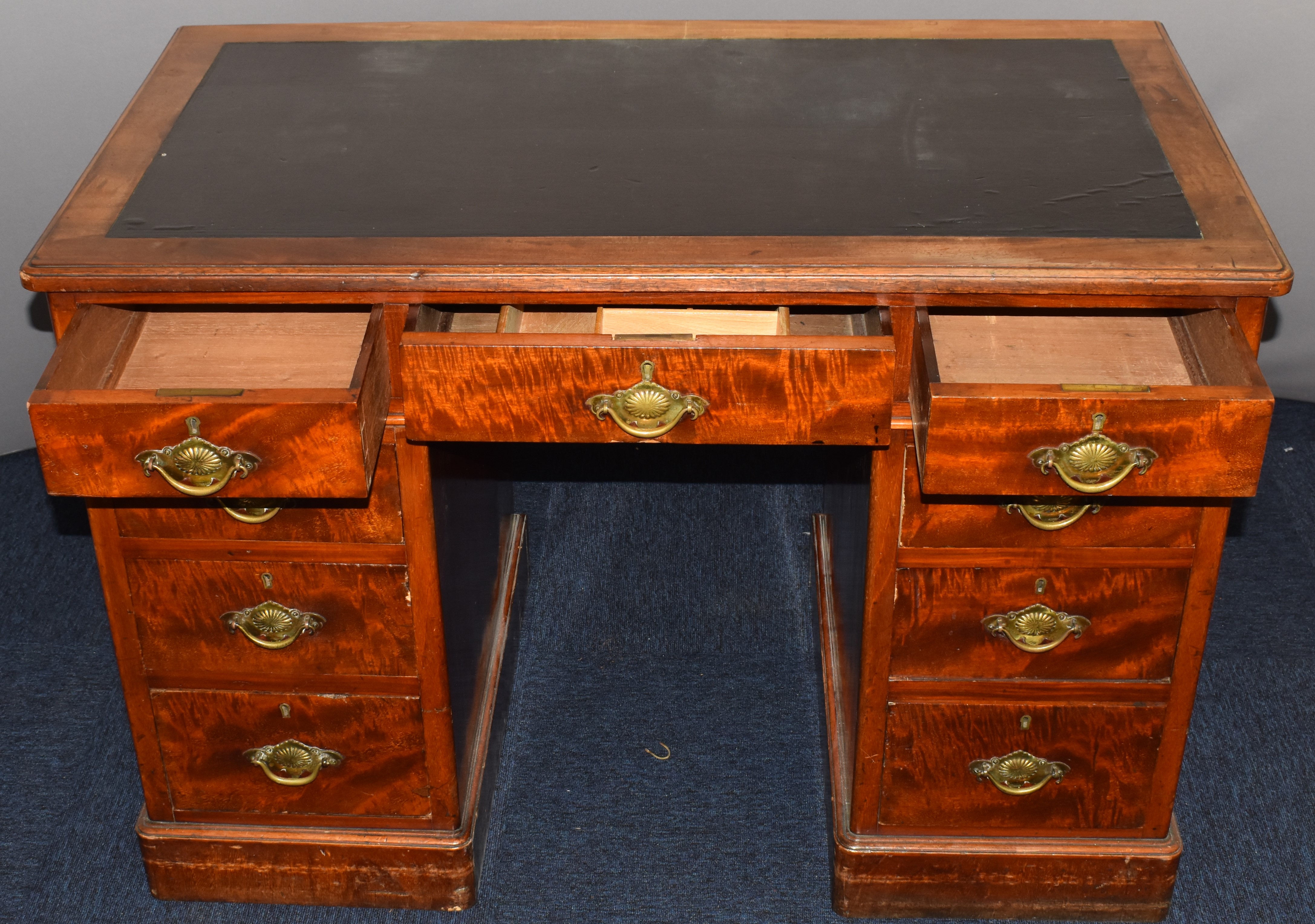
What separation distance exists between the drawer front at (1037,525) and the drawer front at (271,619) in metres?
0.60

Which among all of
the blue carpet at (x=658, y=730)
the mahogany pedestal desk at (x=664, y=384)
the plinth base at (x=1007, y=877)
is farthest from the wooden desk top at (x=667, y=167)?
the blue carpet at (x=658, y=730)

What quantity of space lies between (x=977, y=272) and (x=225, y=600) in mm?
936

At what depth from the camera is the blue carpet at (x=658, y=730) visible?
2021 millimetres

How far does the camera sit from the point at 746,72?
2.02m

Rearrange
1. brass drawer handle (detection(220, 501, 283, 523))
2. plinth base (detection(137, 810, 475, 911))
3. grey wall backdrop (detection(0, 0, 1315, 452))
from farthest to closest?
grey wall backdrop (detection(0, 0, 1315, 452)), plinth base (detection(137, 810, 475, 911)), brass drawer handle (detection(220, 501, 283, 523))

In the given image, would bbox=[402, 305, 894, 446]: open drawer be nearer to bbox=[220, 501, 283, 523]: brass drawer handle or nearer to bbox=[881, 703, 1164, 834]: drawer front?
bbox=[220, 501, 283, 523]: brass drawer handle

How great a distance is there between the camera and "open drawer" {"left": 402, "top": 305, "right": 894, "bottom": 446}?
150 centimetres

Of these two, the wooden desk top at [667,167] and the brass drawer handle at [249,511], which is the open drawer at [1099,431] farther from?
the brass drawer handle at [249,511]

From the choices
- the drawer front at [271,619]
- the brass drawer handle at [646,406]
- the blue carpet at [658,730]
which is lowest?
the blue carpet at [658,730]

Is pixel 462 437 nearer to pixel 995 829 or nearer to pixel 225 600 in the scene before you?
pixel 225 600

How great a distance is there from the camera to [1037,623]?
5.72 ft

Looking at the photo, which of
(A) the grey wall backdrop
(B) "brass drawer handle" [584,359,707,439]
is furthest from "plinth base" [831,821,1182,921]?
(A) the grey wall backdrop

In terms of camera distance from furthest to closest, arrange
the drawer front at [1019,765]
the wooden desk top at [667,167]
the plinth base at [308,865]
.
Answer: the plinth base at [308,865], the drawer front at [1019,765], the wooden desk top at [667,167]

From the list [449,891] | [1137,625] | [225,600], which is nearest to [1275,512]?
[1137,625]
